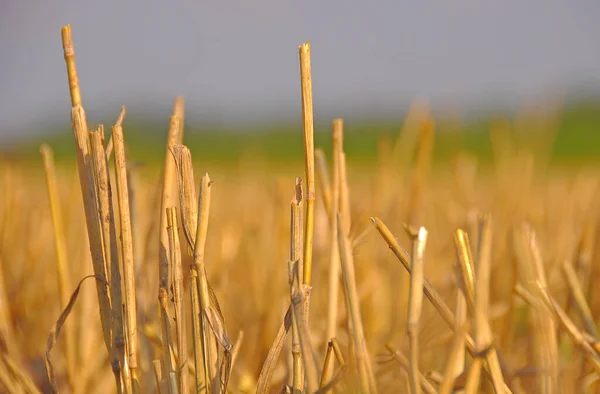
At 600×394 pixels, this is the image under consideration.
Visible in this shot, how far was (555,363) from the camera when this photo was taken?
2.18 feet

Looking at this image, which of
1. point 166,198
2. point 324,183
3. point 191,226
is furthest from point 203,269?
point 324,183

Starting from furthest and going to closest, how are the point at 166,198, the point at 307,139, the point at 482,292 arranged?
the point at 166,198 < the point at 307,139 < the point at 482,292

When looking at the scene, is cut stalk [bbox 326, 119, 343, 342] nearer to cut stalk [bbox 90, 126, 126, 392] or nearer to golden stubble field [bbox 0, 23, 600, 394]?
golden stubble field [bbox 0, 23, 600, 394]

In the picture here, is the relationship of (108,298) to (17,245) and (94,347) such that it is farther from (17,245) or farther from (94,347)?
(17,245)

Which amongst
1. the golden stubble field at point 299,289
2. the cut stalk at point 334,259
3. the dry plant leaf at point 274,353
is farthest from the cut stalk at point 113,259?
the cut stalk at point 334,259

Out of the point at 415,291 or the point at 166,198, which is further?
the point at 166,198

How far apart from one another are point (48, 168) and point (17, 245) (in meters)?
0.72

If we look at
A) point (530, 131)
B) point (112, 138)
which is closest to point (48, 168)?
point (112, 138)

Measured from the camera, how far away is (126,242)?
610 millimetres

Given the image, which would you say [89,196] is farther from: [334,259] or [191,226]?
[334,259]

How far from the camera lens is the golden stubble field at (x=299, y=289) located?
578 mm

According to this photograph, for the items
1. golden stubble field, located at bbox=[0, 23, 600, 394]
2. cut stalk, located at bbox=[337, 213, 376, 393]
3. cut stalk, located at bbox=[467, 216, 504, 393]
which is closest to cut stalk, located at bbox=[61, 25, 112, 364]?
golden stubble field, located at bbox=[0, 23, 600, 394]

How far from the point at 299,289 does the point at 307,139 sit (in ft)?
0.43

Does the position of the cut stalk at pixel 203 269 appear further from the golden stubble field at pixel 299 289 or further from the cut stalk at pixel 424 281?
the cut stalk at pixel 424 281
